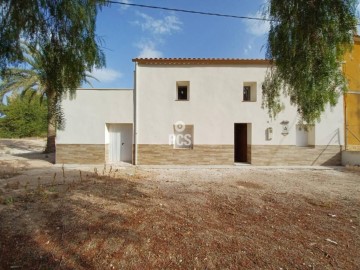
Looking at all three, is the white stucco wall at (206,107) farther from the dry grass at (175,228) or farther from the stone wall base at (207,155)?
Answer: the dry grass at (175,228)

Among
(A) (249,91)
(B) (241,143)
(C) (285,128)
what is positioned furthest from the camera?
(B) (241,143)

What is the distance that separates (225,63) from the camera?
1130 cm

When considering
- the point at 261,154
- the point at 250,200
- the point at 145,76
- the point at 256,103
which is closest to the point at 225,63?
the point at 256,103

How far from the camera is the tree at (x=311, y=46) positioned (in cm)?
314

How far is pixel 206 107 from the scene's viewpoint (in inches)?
443

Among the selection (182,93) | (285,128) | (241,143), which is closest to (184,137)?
(182,93)

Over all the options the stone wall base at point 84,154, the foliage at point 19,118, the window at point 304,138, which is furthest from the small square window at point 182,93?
the foliage at point 19,118

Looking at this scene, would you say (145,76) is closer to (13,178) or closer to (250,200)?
(13,178)

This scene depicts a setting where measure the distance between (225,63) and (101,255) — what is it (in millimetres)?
10756

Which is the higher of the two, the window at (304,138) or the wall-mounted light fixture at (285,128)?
the wall-mounted light fixture at (285,128)

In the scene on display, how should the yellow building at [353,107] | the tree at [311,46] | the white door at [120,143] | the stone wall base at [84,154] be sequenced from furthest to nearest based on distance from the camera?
the white door at [120,143] → the yellow building at [353,107] → the stone wall base at [84,154] → the tree at [311,46]

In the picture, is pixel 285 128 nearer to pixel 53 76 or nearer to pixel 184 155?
pixel 184 155

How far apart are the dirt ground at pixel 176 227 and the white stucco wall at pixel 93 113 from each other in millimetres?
4748

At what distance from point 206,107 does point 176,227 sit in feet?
27.3
